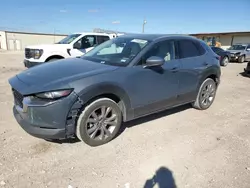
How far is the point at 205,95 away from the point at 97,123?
3.00 metres

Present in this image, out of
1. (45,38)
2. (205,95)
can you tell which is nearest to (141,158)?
(205,95)

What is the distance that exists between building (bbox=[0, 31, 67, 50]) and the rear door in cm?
3742

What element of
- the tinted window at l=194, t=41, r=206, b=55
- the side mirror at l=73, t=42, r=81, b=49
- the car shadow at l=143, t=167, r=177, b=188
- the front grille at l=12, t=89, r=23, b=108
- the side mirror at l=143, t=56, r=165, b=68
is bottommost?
the car shadow at l=143, t=167, r=177, b=188

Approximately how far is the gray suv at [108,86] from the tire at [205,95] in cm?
8

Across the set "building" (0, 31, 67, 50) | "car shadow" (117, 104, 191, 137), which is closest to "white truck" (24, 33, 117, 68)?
"car shadow" (117, 104, 191, 137)

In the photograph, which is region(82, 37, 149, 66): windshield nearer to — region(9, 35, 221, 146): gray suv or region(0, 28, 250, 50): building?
region(9, 35, 221, 146): gray suv

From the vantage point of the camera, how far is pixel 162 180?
2.60 meters

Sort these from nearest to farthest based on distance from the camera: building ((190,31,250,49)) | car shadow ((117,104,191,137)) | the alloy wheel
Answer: the alloy wheel < car shadow ((117,104,191,137)) < building ((190,31,250,49))

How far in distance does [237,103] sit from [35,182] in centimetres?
549

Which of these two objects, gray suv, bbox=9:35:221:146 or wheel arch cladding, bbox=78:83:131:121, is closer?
gray suv, bbox=9:35:221:146

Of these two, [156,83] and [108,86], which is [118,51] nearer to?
[156,83]

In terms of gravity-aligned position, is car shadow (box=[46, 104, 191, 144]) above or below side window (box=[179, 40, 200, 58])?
below

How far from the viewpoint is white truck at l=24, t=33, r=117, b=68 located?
7703 millimetres

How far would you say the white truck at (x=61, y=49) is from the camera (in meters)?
7.70
